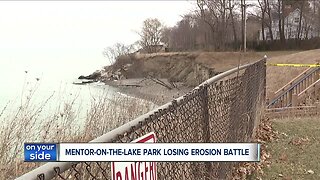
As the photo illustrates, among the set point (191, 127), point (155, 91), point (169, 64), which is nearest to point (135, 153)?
point (191, 127)

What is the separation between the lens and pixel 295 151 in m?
7.38

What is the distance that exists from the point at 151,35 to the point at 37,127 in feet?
258

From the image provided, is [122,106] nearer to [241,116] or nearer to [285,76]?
[241,116]

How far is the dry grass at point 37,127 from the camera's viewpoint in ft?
18.8

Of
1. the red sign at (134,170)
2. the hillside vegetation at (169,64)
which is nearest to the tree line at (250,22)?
the hillside vegetation at (169,64)

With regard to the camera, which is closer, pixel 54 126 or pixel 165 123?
pixel 165 123

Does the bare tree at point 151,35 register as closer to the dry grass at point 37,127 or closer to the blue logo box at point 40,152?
the dry grass at point 37,127

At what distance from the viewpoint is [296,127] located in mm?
9383

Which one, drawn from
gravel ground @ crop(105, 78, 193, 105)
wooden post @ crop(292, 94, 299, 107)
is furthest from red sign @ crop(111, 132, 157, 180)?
wooden post @ crop(292, 94, 299, 107)

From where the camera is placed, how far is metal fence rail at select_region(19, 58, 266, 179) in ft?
6.58

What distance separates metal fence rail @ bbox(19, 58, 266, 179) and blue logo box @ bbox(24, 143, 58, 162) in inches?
1.6

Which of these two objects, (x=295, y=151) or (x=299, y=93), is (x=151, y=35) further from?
(x=295, y=151)

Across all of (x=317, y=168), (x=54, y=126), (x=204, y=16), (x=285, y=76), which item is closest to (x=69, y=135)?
(x=54, y=126)

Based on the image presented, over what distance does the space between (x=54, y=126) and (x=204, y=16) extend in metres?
61.9
